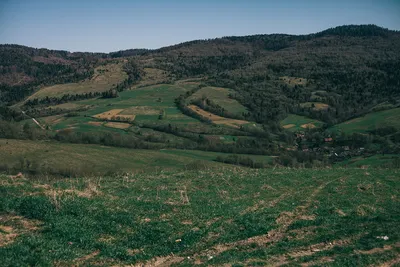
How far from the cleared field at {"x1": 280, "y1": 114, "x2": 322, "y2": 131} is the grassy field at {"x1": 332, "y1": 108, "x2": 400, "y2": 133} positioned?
24.2 ft

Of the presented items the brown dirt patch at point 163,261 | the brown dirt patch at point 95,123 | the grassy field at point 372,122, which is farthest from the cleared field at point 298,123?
the brown dirt patch at point 163,261

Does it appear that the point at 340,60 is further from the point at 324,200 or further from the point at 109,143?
the point at 324,200

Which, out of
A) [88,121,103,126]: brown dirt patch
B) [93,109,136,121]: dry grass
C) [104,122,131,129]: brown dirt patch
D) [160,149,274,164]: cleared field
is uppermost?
[93,109,136,121]: dry grass

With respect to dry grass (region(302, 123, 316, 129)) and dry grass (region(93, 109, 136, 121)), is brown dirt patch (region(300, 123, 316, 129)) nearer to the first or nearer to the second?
dry grass (region(302, 123, 316, 129))

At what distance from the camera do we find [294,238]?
16062mm

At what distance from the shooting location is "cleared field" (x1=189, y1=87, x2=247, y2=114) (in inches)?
4906

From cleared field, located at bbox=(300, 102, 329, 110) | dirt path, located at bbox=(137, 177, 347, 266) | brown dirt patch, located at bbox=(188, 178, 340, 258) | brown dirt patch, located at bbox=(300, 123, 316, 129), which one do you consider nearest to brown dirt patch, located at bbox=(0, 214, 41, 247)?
dirt path, located at bbox=(137, 177, 347, 266)

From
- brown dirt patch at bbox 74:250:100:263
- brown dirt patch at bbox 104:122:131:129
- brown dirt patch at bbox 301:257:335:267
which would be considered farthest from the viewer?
brown dirt patch at bbox 104:122:131:129

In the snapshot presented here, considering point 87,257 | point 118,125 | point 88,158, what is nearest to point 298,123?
point 118,125

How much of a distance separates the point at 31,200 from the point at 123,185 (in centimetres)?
723

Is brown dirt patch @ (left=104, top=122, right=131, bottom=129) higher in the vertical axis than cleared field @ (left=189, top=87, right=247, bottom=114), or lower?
lower

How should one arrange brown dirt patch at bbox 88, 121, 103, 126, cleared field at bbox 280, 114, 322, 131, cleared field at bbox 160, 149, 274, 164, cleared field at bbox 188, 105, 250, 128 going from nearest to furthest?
1. cleared field at bbox 160, 149, 274, 164
2. brown dirt patch at bbox 88, 121, 103, 126
3. cleared field at bbox 188, 105, 250, 128
4. cleared field at bbox 280, 114, 322, 131

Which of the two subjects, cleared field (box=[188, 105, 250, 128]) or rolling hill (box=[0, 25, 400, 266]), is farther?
cleared field (box=[188, 105, 250, 128])

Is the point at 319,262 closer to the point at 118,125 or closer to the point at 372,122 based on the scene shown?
the point at 118,125
